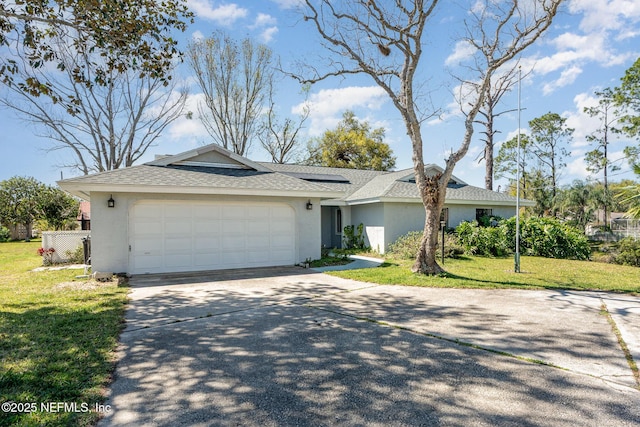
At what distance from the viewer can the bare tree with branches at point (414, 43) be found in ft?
32.2

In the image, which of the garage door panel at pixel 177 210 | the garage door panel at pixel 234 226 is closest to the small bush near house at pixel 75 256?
the garage door panel at pixel 177 210

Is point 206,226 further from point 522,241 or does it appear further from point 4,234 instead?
point 4,234

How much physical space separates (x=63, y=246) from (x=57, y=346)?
10810mm

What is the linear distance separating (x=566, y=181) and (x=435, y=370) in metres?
41.1

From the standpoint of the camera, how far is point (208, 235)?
1085cm

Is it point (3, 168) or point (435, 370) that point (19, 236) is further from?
point (435, 370)

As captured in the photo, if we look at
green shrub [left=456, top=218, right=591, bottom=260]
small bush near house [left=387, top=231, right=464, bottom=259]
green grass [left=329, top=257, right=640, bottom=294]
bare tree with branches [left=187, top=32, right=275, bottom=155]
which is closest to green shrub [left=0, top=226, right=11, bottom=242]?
bare tree with branches [left=187, top=32, right=275, bottom=155]

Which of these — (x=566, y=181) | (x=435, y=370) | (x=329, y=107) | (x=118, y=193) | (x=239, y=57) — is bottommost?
(x=435, y=370)

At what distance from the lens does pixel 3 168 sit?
1038 inches

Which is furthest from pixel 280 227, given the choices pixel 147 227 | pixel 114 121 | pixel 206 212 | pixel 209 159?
pixel 114 121

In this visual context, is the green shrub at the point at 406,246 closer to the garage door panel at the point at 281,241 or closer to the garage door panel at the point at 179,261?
the garage door panel at the point at 281,241

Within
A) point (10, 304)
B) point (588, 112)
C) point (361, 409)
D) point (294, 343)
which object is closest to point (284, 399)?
point (361, 409)

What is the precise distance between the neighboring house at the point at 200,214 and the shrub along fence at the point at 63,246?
2.71 m

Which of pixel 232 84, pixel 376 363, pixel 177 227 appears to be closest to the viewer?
pixel 376 363
